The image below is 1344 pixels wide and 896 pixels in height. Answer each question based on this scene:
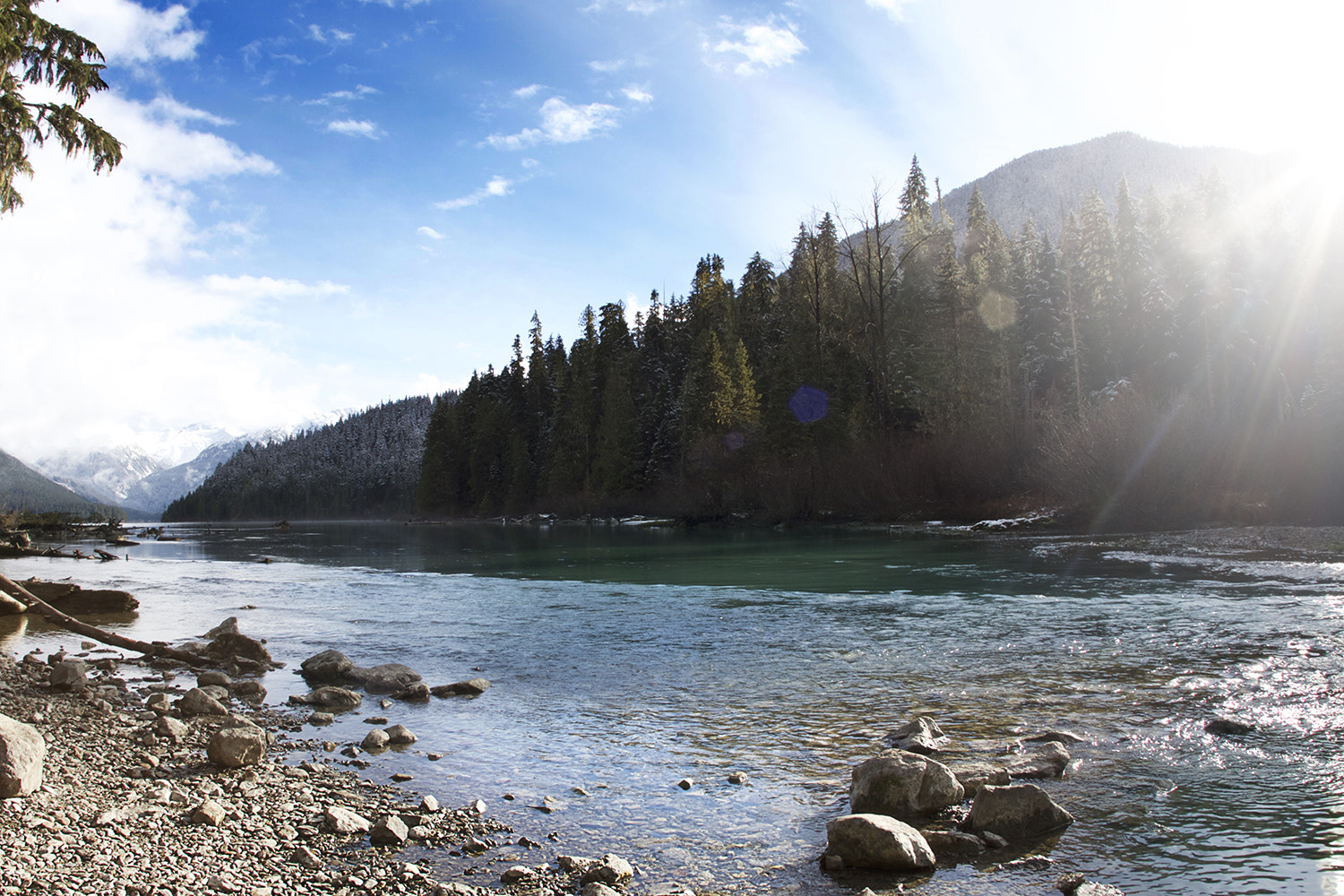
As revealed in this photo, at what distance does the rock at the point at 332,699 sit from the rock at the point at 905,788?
19.7 ft

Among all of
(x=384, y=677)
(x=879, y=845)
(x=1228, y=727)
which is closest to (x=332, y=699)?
(x=384, y=677)

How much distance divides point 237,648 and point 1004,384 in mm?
48333

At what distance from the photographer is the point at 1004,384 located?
167ft

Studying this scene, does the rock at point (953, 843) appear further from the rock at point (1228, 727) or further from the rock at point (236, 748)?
the rock at point (236, 748)

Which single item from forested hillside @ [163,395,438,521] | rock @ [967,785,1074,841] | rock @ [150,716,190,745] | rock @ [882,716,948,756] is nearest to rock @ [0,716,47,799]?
rock @ [150,716,190,745]

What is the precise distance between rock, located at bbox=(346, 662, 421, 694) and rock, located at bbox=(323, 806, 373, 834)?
4452 mm

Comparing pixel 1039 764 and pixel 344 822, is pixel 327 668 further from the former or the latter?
pixel 1039 764

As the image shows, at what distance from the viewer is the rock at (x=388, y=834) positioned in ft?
16.6

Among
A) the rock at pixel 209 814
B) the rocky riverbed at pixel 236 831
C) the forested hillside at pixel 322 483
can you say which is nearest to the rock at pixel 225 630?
the rocky riverbed at pixel 236 831

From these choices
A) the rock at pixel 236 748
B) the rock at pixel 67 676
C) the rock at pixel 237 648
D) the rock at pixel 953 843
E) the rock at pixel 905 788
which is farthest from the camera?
the rock at pixel 237 648

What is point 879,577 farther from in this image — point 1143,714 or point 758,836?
point 758,836

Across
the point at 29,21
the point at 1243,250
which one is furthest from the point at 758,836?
the point at 1243,250

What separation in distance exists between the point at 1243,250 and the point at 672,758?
62.1m

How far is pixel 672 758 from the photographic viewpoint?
707cm
